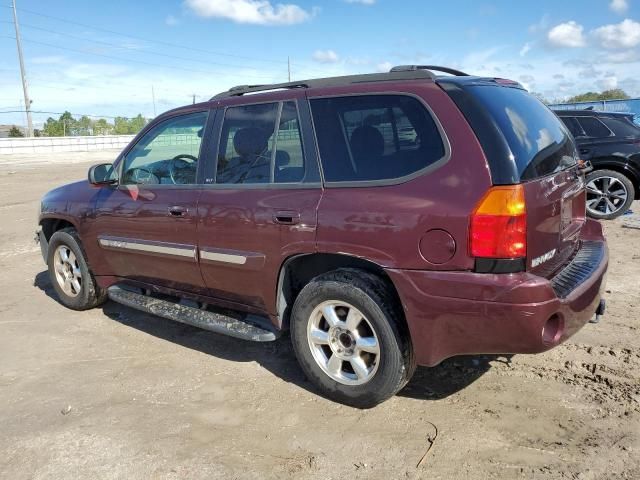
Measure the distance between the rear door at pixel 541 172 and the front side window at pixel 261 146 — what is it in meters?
1.16

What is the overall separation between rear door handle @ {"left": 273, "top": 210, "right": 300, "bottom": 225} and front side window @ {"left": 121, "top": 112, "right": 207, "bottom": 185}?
0.95 meters

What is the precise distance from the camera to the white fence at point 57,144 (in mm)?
40916

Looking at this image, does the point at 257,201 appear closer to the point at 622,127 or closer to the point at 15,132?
the point at 622,127

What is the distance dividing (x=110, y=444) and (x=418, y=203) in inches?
85.8

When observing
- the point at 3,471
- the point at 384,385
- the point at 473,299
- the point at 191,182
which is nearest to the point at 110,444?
the point at 3,471

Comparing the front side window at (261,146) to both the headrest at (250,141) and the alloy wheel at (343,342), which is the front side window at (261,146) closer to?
the headrest at (250,141)

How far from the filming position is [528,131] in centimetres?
321

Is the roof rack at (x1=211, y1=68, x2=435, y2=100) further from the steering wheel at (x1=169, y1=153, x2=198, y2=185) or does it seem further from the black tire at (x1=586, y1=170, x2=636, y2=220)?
the black tire at (x1=586, y1=170, x2=636, y2=220)

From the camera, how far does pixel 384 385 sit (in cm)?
324

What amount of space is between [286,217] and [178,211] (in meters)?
1.06

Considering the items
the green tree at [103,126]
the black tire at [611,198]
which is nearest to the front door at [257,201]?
the black tire at [611,198]

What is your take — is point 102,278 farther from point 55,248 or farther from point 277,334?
point 277,334

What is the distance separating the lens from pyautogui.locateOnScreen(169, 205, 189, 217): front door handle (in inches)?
160

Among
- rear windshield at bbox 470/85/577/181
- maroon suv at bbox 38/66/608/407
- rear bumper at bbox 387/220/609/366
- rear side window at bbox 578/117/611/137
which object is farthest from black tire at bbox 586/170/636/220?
rear bumper at bbox 387/220/609/366
